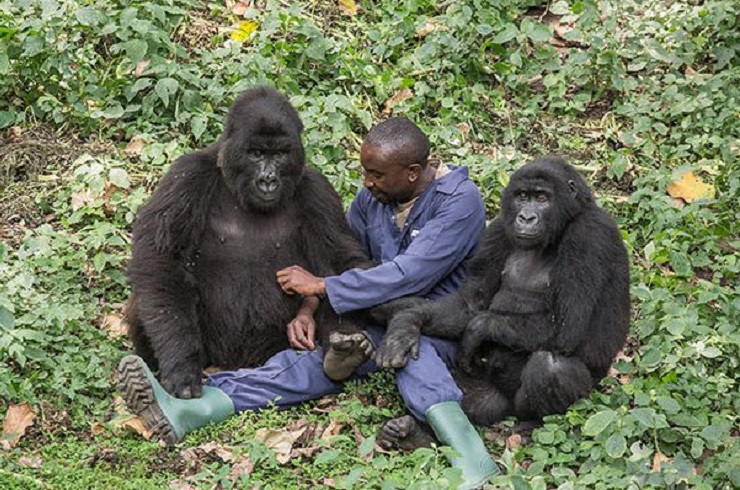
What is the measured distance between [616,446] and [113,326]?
305 cm

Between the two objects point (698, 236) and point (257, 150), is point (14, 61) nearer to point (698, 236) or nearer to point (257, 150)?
point (257, 150)

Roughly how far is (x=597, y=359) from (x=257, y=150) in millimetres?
2021

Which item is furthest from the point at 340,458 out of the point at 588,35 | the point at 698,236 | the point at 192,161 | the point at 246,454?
the point at 588,35

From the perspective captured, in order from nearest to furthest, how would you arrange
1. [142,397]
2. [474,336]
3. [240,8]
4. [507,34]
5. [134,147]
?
[142,397]
[474,336]
[134,147]
[507,34]
[240,8]

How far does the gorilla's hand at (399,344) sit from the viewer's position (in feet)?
22.5

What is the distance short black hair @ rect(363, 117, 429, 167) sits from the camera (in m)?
7.17

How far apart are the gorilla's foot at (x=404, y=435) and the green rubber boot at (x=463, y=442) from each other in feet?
0.26

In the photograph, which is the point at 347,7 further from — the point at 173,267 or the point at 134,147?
the point at 173,267

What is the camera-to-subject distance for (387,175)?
7.21 metres

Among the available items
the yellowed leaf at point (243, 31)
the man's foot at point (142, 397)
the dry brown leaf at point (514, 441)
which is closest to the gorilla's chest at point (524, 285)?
the dry brown leaf at point (514, 441)

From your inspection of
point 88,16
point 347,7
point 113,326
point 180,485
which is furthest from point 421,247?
point 347,7

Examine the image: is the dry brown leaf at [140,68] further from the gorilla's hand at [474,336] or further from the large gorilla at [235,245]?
the gorilla's hand at [474,336]

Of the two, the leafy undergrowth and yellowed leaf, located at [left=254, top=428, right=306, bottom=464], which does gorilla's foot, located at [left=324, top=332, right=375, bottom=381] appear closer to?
the leafy undergrowth

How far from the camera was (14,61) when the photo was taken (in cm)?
929
